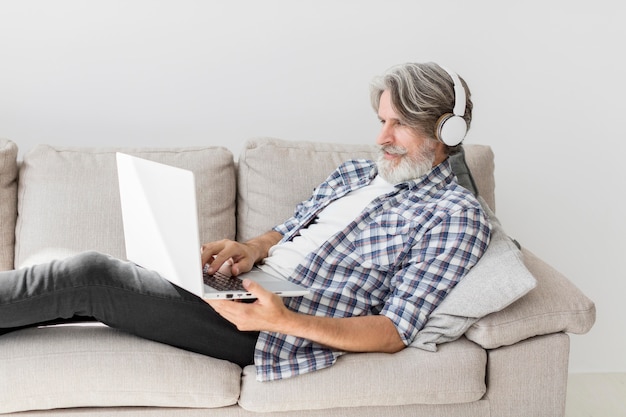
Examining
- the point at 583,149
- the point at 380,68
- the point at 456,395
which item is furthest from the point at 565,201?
the point at 456,395

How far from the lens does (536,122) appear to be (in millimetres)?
3006

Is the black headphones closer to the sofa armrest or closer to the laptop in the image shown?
the sofa armrest

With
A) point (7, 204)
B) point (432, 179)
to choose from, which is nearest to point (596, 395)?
point (432, 179)

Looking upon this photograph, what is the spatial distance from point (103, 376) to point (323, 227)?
0.71m

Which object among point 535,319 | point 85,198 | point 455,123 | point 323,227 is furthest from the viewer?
point 85,198

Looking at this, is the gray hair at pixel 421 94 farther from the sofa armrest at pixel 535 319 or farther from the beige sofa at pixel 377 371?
the sofa armrest at pixel 535 319

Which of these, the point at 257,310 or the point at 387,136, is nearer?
the point at 257,310

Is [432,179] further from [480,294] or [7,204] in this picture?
[7,204]

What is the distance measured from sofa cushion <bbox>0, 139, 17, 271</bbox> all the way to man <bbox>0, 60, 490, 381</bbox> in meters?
0.51

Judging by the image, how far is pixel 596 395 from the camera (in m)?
2.92

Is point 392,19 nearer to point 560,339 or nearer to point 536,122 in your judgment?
point 536,122

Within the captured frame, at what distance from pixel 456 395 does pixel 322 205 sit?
0.65m

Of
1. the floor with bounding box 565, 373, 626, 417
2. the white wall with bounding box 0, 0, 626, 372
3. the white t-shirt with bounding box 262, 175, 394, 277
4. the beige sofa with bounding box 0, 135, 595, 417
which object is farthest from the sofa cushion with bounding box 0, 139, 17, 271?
the floor with bounding box 565, 373, 626, 417

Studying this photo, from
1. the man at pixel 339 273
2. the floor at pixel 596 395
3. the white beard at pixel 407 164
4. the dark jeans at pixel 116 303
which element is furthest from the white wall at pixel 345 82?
the dark jeans at pixel 116 303
